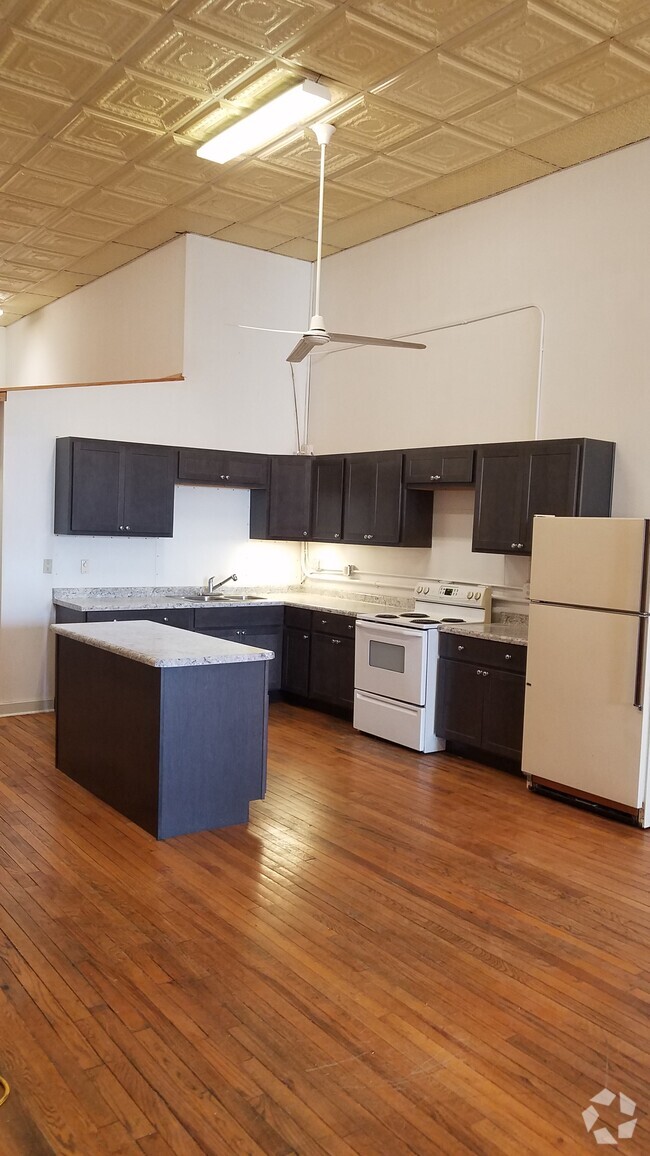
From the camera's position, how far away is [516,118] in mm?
4926

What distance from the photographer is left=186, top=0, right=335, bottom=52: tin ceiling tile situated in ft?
12.9

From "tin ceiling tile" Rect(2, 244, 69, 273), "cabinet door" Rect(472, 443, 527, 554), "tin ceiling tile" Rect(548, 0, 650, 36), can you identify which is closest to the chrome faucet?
"cabinet door" Rect(472, 443, 527, 554)

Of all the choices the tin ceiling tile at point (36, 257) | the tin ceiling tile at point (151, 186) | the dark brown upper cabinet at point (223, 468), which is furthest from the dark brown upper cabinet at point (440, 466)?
the tin ceiling tile at point (36, 257)

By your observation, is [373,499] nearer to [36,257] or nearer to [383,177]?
[383,177]

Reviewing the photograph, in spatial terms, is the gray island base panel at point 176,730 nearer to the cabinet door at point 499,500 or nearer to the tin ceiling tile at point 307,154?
the cabinet door at point 499,500

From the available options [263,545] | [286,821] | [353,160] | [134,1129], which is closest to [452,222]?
[353,160]

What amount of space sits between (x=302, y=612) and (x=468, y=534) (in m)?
1.53

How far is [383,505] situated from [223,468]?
1.47 meters

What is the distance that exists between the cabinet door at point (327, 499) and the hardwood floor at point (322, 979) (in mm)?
2977

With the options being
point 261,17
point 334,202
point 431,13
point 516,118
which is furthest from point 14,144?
point 516,118

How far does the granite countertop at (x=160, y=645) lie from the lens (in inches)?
165

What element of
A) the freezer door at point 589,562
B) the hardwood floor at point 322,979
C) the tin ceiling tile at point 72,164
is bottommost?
the hardwood floor at point 322,979

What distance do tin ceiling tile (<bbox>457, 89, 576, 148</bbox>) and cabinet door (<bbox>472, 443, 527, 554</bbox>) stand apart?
71.3 inches

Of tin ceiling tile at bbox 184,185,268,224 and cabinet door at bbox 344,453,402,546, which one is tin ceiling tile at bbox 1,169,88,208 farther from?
cabinet door at bbox 344,453,402,546
